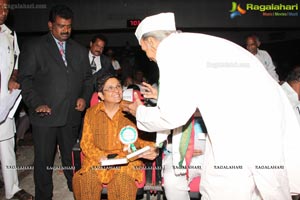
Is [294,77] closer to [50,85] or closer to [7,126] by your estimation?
[50,85]

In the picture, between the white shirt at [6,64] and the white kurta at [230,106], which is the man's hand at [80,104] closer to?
the white shirt at [6,64]

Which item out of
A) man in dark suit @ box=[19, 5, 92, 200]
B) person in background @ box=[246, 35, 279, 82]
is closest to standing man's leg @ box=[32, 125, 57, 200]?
man in dark suit @ box=[19, 5, 92, 200]

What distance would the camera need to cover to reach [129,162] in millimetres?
2705

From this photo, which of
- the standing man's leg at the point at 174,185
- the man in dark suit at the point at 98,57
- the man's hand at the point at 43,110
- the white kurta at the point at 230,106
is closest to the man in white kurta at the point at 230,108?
the white kurta at the point at 230,106

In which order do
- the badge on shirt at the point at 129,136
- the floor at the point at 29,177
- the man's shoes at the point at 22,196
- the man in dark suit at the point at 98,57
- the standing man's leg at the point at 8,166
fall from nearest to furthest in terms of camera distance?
the badge on shirt at the point at 129,136 < the standing man's leg at the point at 8,166 < the man's shoes at the point at 22,196 < the floor at the point at 29,177 < the man in dark suit at the point at 98,57

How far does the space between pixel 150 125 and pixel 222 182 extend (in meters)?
0.57

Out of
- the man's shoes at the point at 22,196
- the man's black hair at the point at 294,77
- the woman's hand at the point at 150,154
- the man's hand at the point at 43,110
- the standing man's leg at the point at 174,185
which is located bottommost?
the man's shoes at the point at 22,196

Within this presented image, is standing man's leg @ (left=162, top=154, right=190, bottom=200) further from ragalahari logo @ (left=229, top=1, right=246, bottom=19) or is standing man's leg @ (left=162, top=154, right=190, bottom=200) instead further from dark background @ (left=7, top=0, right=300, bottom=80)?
ragalahari logo @ (left=229, top=1, right=246, bottom=19)

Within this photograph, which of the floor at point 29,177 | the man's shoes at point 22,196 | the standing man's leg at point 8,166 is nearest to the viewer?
the standing man's leg at point 8,166

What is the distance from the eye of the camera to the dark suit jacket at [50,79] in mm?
2867

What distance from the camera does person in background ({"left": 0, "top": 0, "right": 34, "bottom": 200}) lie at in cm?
302

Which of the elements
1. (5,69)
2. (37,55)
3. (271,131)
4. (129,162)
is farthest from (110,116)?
(271,131)

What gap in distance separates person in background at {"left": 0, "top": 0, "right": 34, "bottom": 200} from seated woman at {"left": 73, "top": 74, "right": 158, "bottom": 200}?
911 millimetres

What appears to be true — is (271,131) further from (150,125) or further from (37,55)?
(37,55)
